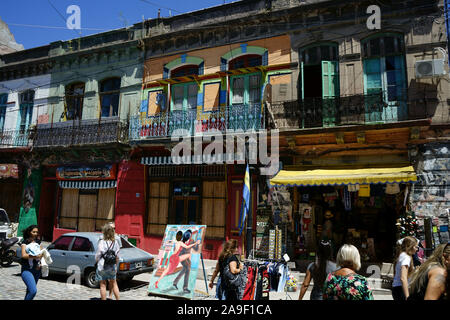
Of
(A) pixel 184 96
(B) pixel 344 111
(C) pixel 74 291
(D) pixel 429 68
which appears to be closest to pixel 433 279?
(C) pixel 74 291

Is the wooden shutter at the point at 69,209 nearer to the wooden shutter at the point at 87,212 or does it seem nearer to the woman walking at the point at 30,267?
the wooden shutter at the point at 87,212

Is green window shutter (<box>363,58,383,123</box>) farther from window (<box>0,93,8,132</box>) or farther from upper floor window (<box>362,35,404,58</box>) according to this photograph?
window (<box>0,93,8,132</box>)

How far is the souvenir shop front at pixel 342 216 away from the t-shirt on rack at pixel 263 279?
3938 mm

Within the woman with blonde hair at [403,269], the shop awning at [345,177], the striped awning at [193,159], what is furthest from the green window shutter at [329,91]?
the woman with blonde hair at [403,269]

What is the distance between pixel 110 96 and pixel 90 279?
921cm

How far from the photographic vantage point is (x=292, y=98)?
1177 cm

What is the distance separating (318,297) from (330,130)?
6.32m

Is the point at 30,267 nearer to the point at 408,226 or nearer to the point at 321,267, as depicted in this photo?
the point at 321,267

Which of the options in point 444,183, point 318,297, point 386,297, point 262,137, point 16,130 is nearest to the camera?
point 318,297

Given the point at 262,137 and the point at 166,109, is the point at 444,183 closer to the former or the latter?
the point at 262,137

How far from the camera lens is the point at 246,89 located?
41.5ft

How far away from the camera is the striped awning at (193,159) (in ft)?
39.2
